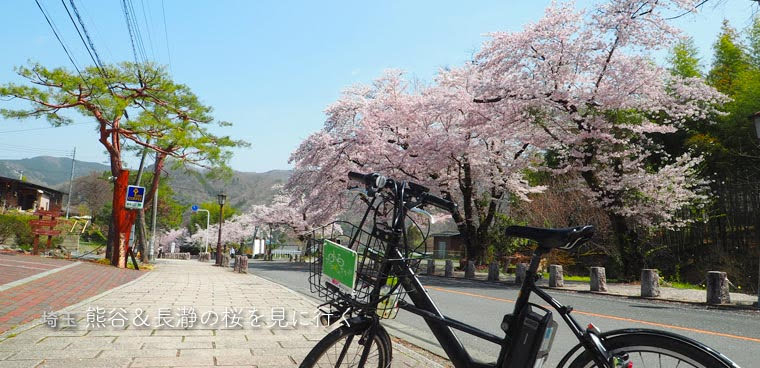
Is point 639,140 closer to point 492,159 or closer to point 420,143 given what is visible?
point 492,159

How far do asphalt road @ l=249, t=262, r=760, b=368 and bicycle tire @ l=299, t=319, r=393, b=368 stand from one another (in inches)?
73.8

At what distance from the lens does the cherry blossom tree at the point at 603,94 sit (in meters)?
16.4

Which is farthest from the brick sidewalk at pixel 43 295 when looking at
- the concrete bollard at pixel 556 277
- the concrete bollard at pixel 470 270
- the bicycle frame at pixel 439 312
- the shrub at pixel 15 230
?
the shrub at pixel 15 230

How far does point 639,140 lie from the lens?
20.1m

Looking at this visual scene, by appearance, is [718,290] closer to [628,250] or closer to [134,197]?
[628,250]

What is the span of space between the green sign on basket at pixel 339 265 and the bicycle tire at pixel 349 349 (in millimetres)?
284

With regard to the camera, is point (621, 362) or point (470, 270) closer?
point (621, 362)

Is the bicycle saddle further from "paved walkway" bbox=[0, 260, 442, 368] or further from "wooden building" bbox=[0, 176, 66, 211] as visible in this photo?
A: "wooden building" bbox=[0, 176, 66, 211]

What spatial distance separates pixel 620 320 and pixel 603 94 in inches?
414

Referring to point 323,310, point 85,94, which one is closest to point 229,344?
point 323,310

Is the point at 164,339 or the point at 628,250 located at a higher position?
the point at 628,250

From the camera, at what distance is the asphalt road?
5.77 meters

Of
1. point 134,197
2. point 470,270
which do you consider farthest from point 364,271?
point 470,270

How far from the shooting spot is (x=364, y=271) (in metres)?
2.45
